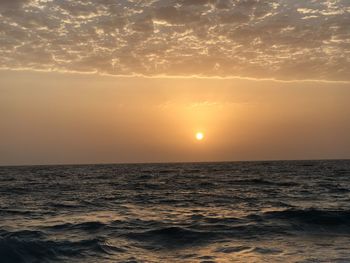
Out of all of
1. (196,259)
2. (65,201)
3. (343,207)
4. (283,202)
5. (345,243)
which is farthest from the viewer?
(65,201)

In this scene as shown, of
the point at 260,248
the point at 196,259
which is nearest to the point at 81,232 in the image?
the point at 196,259

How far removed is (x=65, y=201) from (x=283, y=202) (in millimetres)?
15448

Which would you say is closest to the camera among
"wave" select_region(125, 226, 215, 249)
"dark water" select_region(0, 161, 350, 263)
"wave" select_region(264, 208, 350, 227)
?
"dark water" select_region(0, 161, 350, 263)

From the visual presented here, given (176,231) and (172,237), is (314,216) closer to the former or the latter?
(176,231)

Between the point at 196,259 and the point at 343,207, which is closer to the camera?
the point at 196,259

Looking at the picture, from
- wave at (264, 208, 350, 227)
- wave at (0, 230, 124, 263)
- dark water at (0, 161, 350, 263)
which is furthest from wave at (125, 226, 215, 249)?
wave at (264, 208, 350, 227)

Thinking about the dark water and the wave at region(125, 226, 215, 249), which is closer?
the dark water

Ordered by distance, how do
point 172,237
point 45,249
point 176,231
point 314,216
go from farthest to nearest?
1. point 314,216
2. point 176,231
3. point 172,237
4. point 45,249

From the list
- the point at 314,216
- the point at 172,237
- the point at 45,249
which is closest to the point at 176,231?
the point at 172,237

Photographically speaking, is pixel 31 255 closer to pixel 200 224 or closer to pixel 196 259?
pixel 196 259

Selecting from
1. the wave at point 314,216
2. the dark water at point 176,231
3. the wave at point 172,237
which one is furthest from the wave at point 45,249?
the wave at point 314,216

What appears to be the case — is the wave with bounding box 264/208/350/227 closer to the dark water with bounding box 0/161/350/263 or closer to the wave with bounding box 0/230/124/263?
the dark water with bounding box 0/161/350/263

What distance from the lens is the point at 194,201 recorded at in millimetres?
30984

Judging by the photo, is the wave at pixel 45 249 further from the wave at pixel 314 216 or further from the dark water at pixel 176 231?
the wave at pixel 314 216
